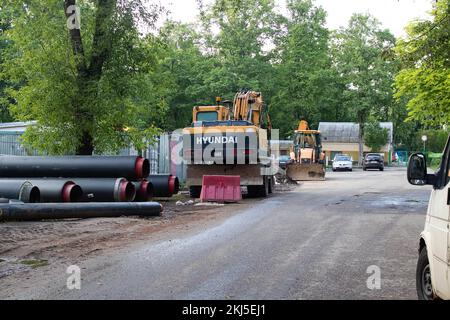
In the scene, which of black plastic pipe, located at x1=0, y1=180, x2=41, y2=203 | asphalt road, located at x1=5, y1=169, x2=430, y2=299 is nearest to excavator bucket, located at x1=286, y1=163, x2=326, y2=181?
asphalt road, located at x1=5, y1=169, x2=430, y2=299

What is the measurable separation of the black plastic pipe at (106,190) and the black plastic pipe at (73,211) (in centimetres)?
98

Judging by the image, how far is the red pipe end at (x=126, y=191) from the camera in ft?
44.8

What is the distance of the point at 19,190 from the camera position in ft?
41.0

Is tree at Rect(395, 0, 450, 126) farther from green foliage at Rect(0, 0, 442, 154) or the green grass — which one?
the green grass

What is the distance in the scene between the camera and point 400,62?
15.5 m

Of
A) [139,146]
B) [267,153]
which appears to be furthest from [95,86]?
[267,153]

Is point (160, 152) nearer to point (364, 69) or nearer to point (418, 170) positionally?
point (418, 170)

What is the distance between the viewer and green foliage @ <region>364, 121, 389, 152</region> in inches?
2594

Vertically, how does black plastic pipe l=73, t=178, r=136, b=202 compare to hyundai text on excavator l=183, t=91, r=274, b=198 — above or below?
below

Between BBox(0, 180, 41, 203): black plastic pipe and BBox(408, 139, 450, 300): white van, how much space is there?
9.71 metres

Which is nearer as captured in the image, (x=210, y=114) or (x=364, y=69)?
(x=210, y=114)

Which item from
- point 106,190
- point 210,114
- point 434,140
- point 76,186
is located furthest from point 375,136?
point 76,186

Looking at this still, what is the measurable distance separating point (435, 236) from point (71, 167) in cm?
1130

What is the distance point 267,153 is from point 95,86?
6.70 meters
